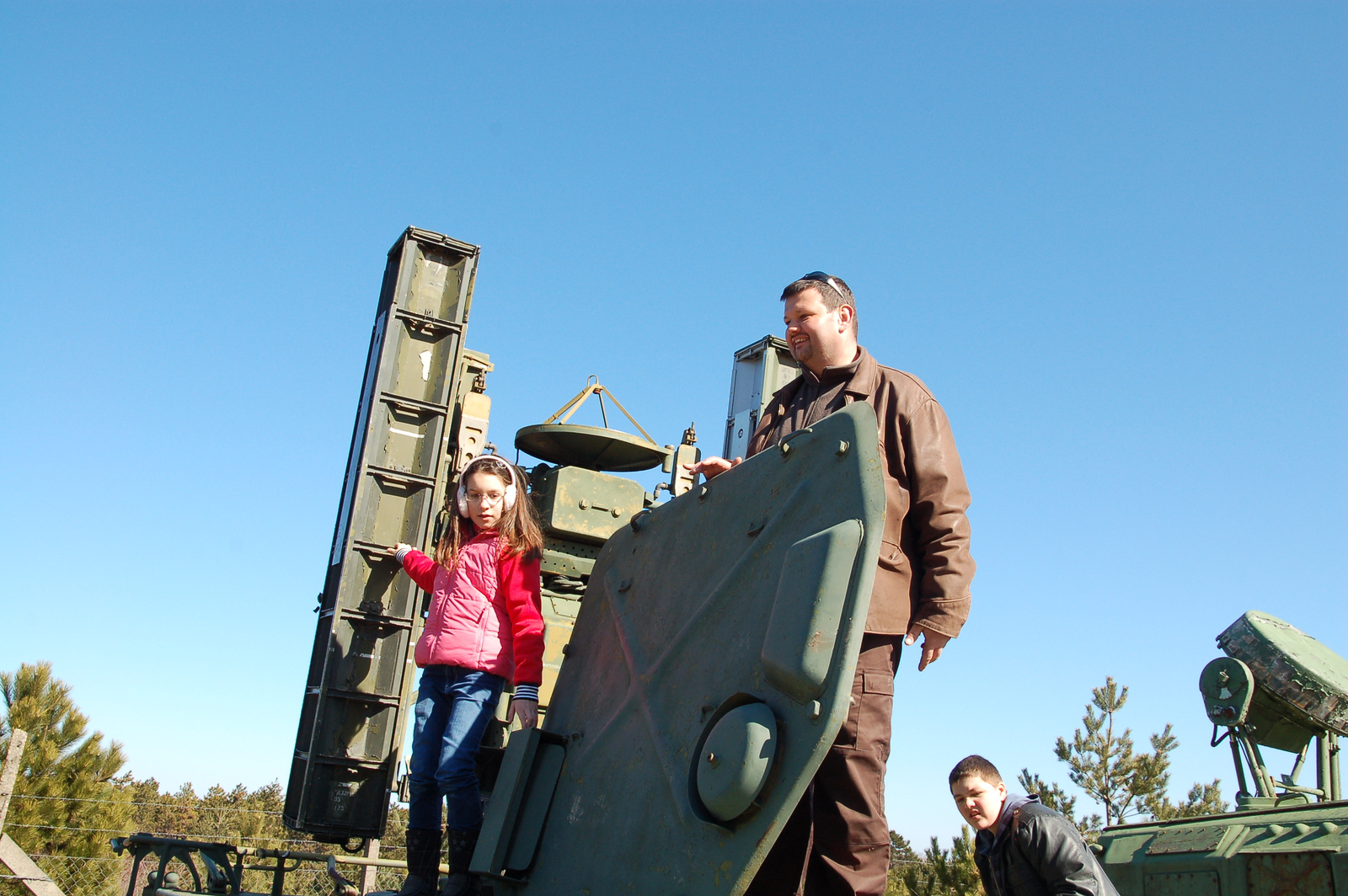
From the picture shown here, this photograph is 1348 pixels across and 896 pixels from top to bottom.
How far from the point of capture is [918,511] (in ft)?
8.84

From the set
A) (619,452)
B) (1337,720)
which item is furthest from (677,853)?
(1337,720)

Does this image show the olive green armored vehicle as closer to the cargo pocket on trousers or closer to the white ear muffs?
the cargo pocket on trousers

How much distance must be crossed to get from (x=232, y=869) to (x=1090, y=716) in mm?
20042

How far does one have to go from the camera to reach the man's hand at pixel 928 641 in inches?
103

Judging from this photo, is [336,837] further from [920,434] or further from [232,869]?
[920,434]

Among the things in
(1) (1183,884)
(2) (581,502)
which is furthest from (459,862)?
(1) (1183,884)

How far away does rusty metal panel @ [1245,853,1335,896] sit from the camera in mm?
6414

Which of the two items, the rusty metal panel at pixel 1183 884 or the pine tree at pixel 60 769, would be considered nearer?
the rusty metal panel at pixel 1183 884

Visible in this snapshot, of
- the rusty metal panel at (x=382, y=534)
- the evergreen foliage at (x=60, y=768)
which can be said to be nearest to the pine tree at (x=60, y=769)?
the evergreen foliage at (x=60, y=768)

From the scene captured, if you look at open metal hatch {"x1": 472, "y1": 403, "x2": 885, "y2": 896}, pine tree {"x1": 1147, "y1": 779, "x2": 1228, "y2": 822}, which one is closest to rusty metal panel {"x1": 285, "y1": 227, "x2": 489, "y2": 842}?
open metal hatch {"x1": 472, "y1": 403, "x2": 885, "y2": 896}

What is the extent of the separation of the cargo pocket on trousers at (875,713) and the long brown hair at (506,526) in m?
1.42

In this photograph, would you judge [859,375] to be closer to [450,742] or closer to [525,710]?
[525,710]

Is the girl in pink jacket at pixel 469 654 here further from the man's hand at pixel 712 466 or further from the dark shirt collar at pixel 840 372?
the dark shirt collar at pixel 840 372

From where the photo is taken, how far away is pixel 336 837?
4.57 metres
